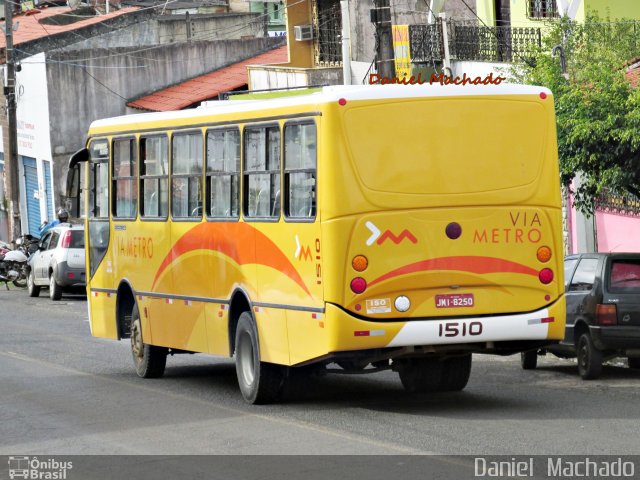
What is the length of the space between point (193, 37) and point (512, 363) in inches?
1605

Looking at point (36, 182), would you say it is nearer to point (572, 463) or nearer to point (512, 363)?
point (512, 363)

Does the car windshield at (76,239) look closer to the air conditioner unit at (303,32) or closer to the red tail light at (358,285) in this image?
the air conditioner unit at (303,32)

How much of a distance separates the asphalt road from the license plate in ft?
3.27

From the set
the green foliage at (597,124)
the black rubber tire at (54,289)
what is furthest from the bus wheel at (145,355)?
the black rubber tire at (54,289)

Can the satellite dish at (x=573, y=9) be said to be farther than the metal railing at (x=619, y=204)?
Yes

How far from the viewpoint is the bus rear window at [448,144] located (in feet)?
44.6

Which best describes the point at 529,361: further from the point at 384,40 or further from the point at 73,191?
the point at 73,191

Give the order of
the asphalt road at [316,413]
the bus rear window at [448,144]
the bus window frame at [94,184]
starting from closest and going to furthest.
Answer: the asphalt road at [316,413]
the bus rear window at [448,144]
the bus window frame at [94,184]

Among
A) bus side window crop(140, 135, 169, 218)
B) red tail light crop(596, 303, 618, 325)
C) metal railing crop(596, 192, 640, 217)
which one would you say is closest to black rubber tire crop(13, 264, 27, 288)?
metal railing crop(596, 192, 640, 217)

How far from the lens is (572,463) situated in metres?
10.7

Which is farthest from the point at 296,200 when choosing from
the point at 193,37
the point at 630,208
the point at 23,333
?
the point at 193,37

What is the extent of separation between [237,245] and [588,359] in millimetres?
4416

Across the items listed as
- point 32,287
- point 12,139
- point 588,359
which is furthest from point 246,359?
point 12,139

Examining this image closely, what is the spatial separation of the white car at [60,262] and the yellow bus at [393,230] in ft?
62.2
